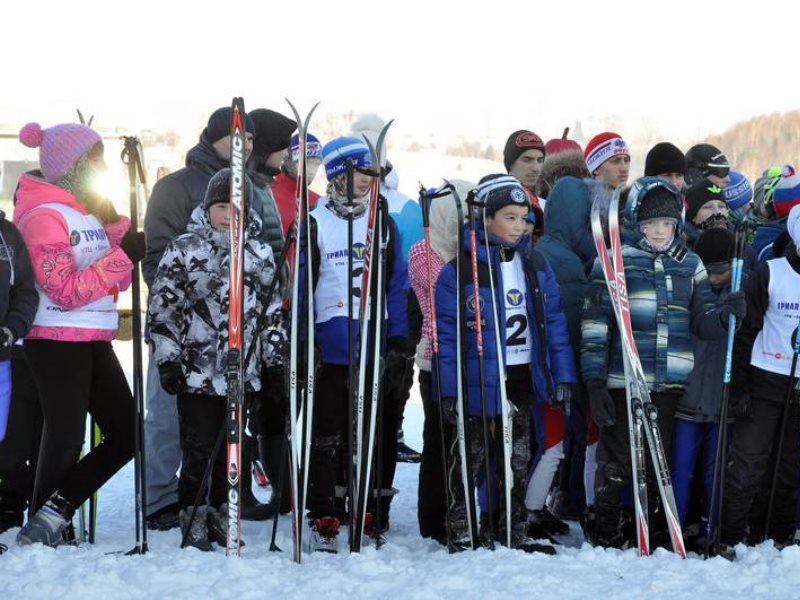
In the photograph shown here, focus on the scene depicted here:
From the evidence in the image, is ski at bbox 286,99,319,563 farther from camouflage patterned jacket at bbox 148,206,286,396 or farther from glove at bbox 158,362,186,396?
glove at bbox 158,362,186,396

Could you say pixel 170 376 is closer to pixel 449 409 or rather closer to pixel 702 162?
pixel 449 409

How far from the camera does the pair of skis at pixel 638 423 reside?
4480 mm

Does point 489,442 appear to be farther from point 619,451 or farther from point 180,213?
point 180,213

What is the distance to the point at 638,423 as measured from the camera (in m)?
4.50

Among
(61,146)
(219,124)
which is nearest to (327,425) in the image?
(219,124)

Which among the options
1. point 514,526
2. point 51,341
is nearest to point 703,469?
point 514,526

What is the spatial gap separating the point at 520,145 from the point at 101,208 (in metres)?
2.38

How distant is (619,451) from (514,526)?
0.55 m

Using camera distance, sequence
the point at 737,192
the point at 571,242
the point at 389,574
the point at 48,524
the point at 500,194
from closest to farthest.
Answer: the point at 389,574, the point at 48,524, the point at 500,194, the point at 571,242, the point at 737,192

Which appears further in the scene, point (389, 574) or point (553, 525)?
point (553, 525)

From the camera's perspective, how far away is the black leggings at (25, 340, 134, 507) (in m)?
4.38

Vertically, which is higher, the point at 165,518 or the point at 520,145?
the point at 520,145

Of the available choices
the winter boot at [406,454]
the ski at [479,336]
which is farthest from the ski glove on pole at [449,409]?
the winter boot at [406,454]

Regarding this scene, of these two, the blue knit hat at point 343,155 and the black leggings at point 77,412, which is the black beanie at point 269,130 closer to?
the blue knit hat at point 343,155
